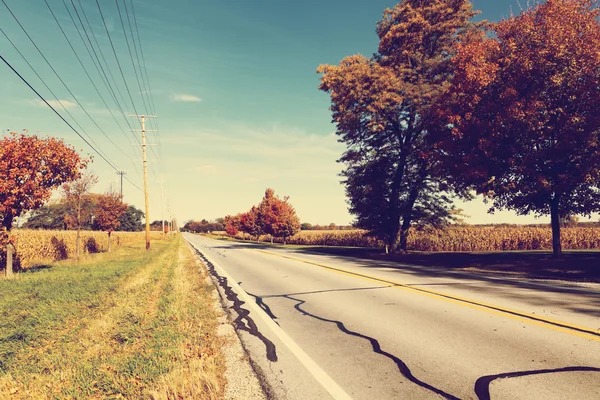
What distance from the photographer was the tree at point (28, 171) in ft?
41.7

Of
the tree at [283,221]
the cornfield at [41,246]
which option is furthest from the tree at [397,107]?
the tree at [283,221]

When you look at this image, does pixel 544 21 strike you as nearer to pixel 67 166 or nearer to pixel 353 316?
pixel 353 316

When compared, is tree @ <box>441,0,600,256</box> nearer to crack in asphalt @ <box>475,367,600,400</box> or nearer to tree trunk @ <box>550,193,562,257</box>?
tree trunk @ <box>550,193,562,257</box>

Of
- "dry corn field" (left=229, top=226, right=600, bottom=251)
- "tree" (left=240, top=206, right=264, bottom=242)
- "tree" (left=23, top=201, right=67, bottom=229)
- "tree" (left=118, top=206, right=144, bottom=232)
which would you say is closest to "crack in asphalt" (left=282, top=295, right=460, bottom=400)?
"dry corn field" (left=229, top=226, right=600, bottom=251)

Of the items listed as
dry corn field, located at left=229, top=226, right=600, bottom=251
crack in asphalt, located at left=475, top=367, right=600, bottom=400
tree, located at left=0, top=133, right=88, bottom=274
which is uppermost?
tree, located at left=0, top=133, right=88, bottom=274

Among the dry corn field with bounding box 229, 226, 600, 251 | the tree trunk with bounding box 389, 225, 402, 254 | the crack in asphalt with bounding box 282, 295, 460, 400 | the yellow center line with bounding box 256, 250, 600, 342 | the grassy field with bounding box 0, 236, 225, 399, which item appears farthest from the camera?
the dry corn field with bounding box 229, 226, 600, 251

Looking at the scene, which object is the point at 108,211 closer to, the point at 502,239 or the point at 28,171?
the point at 28,171

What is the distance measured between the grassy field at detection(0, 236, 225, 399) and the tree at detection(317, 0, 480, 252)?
15.5 metres

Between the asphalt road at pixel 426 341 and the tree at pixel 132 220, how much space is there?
10975 cm

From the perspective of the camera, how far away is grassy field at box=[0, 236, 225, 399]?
3.70 m

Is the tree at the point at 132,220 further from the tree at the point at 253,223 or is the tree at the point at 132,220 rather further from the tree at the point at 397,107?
the tree at the point at 397,107

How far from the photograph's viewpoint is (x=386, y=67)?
21.1m

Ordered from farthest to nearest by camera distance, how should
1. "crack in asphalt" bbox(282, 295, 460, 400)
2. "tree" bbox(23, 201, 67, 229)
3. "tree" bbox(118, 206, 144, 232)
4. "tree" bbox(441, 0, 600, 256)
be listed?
"tree" bbox(118, 206, 144, 232) < "tree" bbox(23, 201, 67, 229) < "tree" bbox(441, 0, 600, 256) < "crack in asphalt" bbox(282, 295, 460, 400)

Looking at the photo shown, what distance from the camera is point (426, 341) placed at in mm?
4711
